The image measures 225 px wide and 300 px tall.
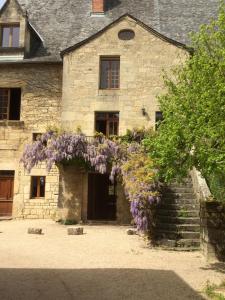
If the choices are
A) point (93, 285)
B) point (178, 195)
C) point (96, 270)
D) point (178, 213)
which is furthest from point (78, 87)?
A: point (93, 285)

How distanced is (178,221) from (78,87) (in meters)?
8.62

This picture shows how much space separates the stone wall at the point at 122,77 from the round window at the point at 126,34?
0.14 meters

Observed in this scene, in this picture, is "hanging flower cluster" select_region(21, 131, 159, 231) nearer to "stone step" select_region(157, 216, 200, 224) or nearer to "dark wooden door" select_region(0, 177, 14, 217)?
"dark wooden door" select_region(0, 177, 14, 217)

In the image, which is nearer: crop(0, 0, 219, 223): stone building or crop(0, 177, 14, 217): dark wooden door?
crop(0, 0, 219, 223): stone building

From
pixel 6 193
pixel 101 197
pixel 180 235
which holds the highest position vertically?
pixel 6 193

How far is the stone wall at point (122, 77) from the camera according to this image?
1745 cm

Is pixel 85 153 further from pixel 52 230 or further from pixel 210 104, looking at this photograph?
pixel 210 104

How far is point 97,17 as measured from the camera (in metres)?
20.7

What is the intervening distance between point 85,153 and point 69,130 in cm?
183

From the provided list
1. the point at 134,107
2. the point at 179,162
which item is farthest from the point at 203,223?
the point at 134,107

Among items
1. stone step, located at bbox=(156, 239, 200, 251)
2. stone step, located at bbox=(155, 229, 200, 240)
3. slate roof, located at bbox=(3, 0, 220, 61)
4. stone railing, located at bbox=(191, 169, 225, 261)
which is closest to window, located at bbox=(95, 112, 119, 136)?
slate roof, located at bbox=(3, 0, 220, 61)

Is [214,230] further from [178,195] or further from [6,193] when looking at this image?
[6,193]

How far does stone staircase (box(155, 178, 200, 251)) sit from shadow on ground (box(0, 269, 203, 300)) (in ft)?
8.80

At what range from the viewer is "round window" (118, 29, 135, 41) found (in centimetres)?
1777
